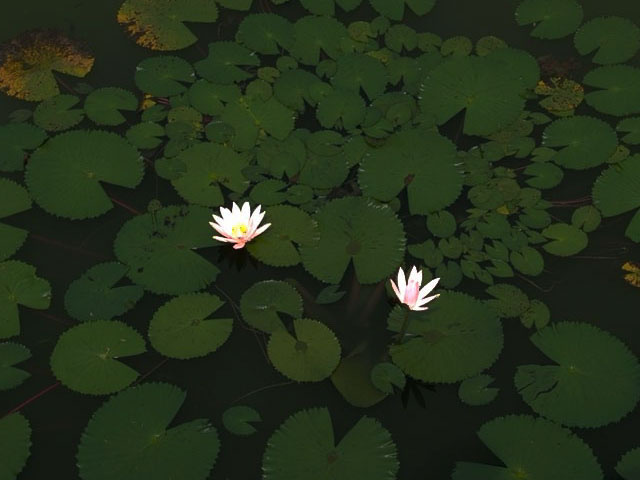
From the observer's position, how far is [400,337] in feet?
8.29

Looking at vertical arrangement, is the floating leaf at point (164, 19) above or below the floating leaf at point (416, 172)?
above

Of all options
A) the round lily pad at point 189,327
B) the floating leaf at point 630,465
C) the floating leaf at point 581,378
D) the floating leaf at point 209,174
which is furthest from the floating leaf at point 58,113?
the floating leaf at point 630,465

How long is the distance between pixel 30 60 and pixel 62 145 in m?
0.69

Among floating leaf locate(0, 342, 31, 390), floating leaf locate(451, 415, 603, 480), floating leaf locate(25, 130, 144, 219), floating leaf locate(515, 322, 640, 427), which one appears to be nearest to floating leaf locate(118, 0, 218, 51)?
floating leaf locate(25, 130, 144, 219)

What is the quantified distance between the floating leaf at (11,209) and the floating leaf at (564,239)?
2.12 metres

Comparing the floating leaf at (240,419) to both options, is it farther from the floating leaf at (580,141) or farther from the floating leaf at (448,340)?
the floating leaf at (580,141)

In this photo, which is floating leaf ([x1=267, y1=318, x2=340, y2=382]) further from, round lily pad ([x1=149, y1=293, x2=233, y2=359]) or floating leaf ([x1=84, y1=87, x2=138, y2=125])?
floating leaf ([x1=84, y1=87, x2=138, y2=125])

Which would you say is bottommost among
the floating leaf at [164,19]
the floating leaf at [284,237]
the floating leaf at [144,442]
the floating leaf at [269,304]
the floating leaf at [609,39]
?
the floating leaf at [144,442]

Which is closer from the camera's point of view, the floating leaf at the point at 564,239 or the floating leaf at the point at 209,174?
the floating leaf at the point at 564,239

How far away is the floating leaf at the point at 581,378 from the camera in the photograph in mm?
2373

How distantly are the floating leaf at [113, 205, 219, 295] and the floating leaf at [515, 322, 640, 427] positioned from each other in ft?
4.12

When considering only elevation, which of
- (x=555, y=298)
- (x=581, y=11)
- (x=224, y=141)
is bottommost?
(x=555, y=298)

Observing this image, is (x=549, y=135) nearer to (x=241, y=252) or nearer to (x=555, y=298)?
(x=555, y=298)

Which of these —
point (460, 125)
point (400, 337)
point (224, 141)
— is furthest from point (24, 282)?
point (460, 125)
